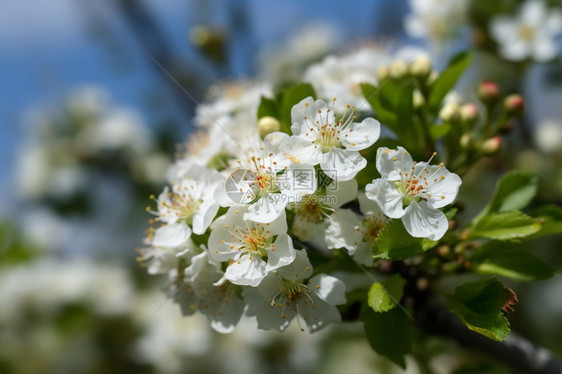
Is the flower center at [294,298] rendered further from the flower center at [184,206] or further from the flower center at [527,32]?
the flower center at [527,32]

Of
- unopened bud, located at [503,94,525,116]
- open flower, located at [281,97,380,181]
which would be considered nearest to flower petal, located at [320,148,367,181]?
open flower, located at [281,97,380,181]

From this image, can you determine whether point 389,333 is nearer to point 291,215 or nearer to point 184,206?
point 291,215

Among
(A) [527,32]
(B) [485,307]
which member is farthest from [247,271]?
(A) [527,32]

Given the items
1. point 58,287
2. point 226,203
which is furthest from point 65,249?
point 226,203

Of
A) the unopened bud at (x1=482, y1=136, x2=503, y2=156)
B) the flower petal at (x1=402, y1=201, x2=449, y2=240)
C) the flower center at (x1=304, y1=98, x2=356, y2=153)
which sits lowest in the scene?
the unopened bud at (x1=482, y1=136, x2=503, y2=156)

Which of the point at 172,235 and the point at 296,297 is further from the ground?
the point at 172,235

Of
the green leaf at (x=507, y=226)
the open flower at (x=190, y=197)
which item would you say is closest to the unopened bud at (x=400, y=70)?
the green leaf at (x=507, y=226)

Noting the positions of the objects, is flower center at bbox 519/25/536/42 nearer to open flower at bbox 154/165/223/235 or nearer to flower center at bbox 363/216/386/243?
flower center at bbox 363/216/386/243
